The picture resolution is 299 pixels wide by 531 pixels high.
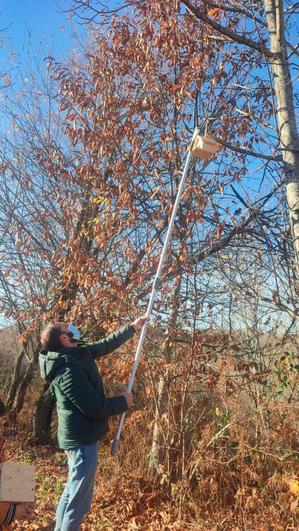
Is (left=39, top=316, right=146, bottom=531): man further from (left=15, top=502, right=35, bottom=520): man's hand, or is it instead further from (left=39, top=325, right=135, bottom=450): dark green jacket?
(left=15, top=502, right=35, bottom=520): man's hand

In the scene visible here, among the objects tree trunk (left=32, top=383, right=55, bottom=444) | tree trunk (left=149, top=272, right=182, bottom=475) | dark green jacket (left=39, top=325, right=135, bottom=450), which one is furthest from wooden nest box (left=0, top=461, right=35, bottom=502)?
tree trunk (left=32, top=383, right=55, bottom=444)

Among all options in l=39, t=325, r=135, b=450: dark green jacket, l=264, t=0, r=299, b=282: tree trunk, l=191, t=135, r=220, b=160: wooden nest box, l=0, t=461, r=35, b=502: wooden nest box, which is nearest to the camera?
l=0, t=461, r=35, b=502: wooden nest box

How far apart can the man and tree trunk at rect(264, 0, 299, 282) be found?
1.79 meters

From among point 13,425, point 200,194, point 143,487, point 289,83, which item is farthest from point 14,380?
point 289,83

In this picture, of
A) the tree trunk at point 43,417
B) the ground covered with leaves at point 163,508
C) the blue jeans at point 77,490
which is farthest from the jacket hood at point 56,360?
the tree trunk at point 43,417

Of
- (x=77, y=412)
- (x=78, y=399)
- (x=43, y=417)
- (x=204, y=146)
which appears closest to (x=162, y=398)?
(x=77, y=412)

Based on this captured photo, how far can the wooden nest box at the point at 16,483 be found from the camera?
2.28m

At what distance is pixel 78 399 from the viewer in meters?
3.31

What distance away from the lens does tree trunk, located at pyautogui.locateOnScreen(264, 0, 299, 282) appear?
358 cm

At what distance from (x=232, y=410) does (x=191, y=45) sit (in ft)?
12.3

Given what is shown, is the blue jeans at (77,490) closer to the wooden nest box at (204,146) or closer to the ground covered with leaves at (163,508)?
the ground covered with leaves at (163,508)

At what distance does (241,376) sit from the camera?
489 cm

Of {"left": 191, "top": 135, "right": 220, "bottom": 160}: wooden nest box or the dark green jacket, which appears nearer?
the dark green jacket

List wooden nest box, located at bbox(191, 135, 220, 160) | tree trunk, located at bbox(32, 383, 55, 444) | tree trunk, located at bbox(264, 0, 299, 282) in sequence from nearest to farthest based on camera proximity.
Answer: tree trunk, located at bbox(264, 0, 299, 282) < wooden nest box, located at bbox(191, 135, 220, 160) < tree trunk, located at bbox(32, 383, 55, 444)
